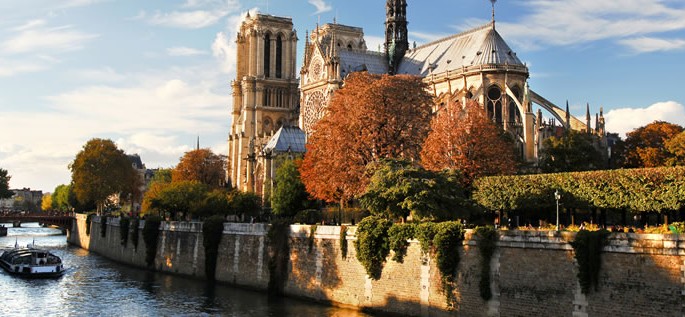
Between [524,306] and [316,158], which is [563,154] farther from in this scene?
[524,306]

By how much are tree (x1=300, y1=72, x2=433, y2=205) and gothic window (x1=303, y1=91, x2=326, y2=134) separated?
3540 cm

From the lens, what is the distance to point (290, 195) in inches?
2339

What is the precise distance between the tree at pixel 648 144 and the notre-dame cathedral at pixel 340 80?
4396mm

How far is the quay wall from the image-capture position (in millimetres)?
23656

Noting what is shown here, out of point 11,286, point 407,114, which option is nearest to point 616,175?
point 407,114

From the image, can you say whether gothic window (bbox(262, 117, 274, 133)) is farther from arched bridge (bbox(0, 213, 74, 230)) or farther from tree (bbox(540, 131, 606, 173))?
tree (bbox(540, 131, 606, 173))

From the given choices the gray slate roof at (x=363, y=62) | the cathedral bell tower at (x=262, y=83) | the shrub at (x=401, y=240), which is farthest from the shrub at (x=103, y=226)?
the shrub at (x=401, y=240)

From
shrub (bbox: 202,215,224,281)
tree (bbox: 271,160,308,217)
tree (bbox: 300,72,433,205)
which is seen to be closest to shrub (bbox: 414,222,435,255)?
tree (bbox: 300,72,433,205)

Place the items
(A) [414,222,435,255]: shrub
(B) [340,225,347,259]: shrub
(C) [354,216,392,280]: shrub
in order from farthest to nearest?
(B) [340,225,347,259]: shrub
(C) [354,216,392,280]: shrub
(A) [414,222,435,255]: shrub

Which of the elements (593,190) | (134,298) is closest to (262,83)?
(134,298)

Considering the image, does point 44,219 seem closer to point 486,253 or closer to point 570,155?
point 570,155

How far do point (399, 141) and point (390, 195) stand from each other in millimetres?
10217

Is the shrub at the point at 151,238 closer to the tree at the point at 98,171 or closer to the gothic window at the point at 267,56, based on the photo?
the tree at the point at 98,171

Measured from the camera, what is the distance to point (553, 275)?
26250 millimetres
